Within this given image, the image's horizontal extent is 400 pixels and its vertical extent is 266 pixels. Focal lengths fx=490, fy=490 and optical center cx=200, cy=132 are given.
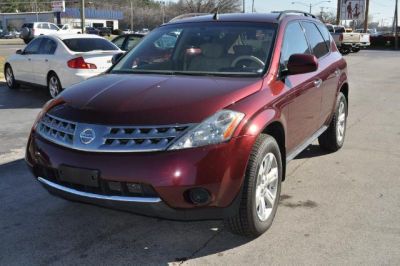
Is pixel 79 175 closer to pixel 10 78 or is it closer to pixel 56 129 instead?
pixel 56 129

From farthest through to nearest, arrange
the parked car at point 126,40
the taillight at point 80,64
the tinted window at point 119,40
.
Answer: the tinted window at point 119,40 → the parked car at point 126,40 → the taillight at point 80,64

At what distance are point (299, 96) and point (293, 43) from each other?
62 cm

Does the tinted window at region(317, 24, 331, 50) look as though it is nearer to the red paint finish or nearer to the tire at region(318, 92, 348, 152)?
the tire at region(318, 92, 348, 152)

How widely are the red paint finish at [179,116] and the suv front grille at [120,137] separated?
1.6 inches

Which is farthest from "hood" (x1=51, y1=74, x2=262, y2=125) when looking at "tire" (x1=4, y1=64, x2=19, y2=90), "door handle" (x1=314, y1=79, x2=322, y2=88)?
"tire" (x1=4, y1=64, x2=19, y2=90)

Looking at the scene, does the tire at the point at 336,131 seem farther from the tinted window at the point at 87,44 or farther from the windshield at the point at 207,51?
the tinted window at the point at 87,44

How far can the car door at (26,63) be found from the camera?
12.0 m

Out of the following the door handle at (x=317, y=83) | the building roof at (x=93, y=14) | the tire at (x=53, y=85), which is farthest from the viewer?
the building roof at (x=93, y=14)

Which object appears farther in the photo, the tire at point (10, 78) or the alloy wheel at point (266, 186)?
the tire at point (10, 78)

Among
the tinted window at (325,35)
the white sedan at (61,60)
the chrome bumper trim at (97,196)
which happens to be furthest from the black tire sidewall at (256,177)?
the white sedan at (61,60)

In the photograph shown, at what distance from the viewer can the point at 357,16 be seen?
57.6 metres

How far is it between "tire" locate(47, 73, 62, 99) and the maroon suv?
6474 mm

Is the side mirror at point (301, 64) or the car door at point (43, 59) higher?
the side mirror at point (301, 64)

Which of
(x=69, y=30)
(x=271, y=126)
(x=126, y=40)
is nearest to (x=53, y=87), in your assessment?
(x=126, y=40)
